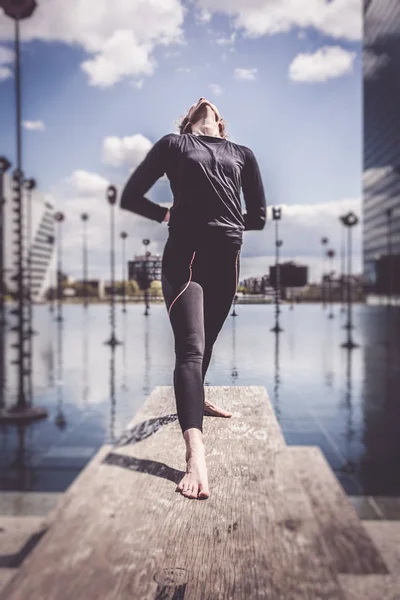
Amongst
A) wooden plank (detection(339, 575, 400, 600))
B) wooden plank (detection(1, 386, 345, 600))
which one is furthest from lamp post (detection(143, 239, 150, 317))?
wooden plank (detection(339, 575, 400, 600))

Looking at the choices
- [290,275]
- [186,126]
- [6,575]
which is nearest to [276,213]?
[290,275]

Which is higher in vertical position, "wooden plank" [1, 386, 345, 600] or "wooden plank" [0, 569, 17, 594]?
"wooden plank" [1, 386, 345, 600]

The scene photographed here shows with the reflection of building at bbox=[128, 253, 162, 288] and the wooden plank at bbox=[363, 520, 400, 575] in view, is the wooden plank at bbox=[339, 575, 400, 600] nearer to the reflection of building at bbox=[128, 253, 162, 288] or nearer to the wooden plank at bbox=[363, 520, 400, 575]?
the wooden plank at bbox=[363, 520, 400, 575]

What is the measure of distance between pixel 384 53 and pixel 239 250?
215 centimetres

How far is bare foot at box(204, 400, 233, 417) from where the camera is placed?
2264 mm

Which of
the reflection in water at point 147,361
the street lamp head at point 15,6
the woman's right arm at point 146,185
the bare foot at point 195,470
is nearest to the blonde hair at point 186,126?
the woman's right arm at point 146,185

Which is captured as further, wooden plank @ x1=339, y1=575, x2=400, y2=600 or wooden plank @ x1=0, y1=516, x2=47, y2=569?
wooden plank @ x1=0, y1=516, x2=47, y2=569

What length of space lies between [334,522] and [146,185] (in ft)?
409

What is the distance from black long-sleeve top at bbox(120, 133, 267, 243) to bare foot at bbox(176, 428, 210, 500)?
2.43ft

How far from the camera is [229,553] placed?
2.40m

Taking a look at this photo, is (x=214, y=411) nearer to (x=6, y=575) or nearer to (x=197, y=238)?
(x=197, y=238)

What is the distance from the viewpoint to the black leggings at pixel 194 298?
1986mm

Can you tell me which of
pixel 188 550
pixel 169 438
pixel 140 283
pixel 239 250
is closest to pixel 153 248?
pixel 140 283

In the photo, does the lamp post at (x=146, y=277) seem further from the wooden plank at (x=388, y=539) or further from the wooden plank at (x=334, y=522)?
the wooden plank at (x=388, y=539)
